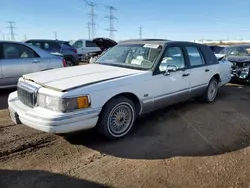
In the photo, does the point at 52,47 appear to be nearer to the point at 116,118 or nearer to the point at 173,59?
the point at 173,59

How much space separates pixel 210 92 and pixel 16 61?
5143mm

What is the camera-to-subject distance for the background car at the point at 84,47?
1708 centimetres

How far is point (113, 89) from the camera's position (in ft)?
11.0

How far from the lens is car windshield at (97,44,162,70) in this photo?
13.6 feet

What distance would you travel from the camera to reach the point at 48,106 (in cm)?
304

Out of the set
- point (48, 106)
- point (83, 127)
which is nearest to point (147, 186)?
point (83, 127)

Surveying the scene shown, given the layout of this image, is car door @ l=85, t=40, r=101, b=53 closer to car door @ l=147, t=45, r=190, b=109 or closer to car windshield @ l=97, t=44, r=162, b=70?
car windshield @ l=97, t=44, r=162, b=70

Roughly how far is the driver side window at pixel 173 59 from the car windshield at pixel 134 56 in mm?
175

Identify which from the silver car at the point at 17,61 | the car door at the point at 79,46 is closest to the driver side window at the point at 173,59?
the silver car at the point at 17,61

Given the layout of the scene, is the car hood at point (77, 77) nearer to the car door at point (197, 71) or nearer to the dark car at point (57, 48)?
the car door at point (197, 71)

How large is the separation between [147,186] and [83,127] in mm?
1140

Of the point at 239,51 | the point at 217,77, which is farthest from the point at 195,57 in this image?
the point at 239,51

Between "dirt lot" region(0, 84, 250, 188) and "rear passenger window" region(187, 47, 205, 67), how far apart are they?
4.22 ft

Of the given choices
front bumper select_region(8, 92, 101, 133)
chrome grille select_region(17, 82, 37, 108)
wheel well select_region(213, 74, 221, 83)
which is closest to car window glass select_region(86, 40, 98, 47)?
wheel well select_region(213, 74, 221, 83)
